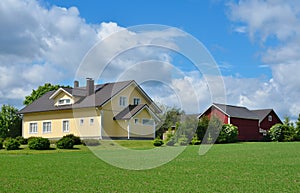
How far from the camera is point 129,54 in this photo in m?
19.4

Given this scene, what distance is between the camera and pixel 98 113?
4606 centimetres

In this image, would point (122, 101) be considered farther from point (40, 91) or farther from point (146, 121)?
point (40, 91)

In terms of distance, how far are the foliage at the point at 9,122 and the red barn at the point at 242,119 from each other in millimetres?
28006

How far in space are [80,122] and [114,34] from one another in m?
31.5

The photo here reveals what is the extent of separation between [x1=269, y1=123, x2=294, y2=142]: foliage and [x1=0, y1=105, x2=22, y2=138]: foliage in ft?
118

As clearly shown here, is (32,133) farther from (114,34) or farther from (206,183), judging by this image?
(206,183)

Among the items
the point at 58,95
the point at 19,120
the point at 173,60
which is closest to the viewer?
the point at 173,60

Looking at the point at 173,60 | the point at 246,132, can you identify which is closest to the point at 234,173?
the point at 173,60

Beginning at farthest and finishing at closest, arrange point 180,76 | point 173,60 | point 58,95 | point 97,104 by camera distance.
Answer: point 58,95 < point 97,104 < point 180,76 < point 173,60

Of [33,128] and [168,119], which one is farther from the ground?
[168,119]

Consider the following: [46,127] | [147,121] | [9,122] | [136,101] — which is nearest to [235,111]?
[147,121]

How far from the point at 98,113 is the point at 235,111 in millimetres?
22979

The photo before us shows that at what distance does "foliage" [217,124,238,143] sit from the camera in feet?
150

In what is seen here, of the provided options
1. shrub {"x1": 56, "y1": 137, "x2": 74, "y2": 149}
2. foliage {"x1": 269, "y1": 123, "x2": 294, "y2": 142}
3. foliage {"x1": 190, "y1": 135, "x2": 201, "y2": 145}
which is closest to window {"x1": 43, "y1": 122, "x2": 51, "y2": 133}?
shrub {"x1": 56, "y1": 137, "x2": 74, "y2": 149}
